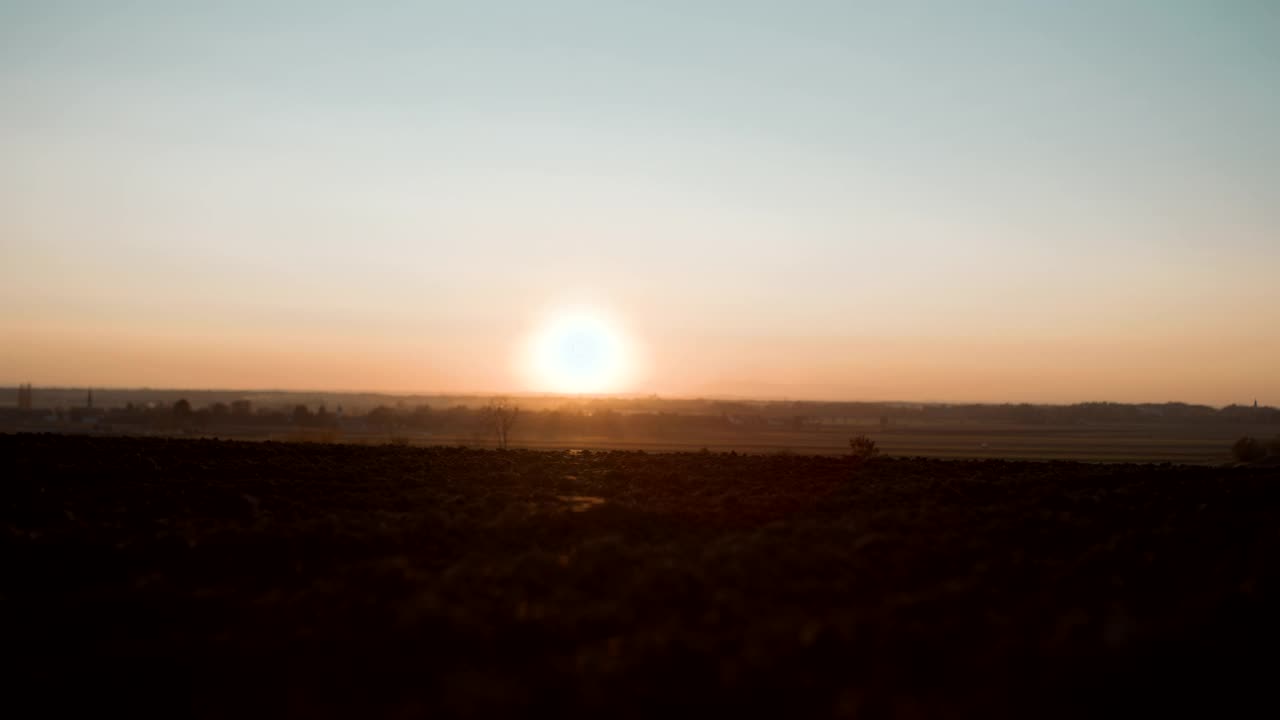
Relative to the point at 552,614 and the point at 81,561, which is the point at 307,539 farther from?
the point at 552,614

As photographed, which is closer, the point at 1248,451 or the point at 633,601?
the point at 633,601

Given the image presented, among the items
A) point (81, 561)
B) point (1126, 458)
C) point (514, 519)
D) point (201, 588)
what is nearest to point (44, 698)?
point (201, 588)

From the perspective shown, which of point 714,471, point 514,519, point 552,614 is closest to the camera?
point 552,614

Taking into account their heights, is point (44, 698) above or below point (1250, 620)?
below

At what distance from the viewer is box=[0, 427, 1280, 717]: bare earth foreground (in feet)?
28.3

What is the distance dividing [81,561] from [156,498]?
7390 mm

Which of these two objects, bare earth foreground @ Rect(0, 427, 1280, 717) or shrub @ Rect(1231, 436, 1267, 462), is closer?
bare earth foreground @ Rect(0, 427, 1280, 717)

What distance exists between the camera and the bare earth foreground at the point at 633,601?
28.3 ft

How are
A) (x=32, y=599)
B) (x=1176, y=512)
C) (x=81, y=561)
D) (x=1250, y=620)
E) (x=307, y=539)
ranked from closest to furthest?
(x=1250, y=620)
(x=32, y=599)
(x=81, y=561)
(x=307, y=539)
(x=1176, y=512)

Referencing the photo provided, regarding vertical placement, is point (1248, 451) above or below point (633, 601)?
below

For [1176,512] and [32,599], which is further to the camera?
[1176,512]

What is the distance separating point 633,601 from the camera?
11984 mm

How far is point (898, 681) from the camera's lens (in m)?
8.65

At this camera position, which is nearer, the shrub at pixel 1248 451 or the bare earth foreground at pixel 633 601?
the bare earth foreground at pixel 633 601
